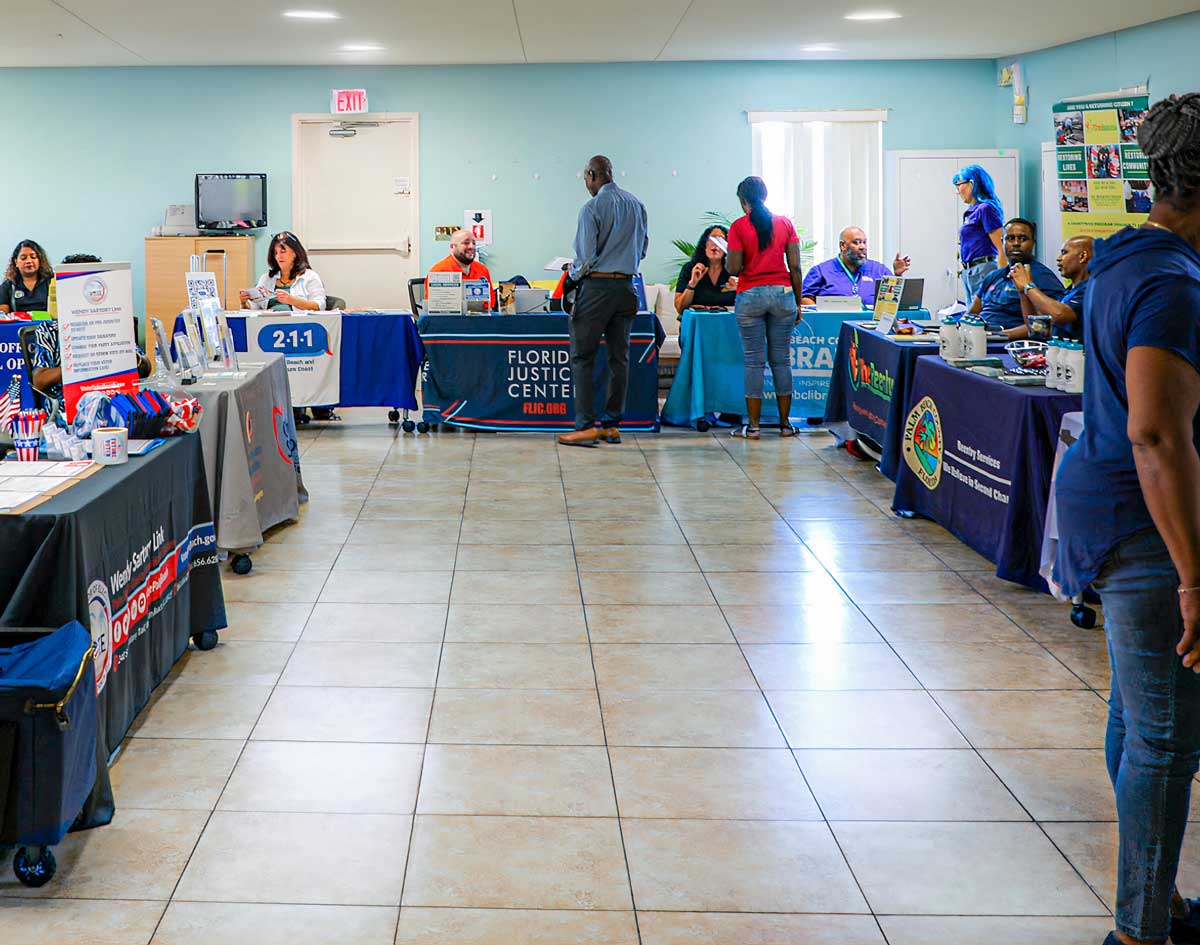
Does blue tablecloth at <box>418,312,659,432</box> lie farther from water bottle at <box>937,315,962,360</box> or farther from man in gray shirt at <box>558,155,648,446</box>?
water bottle at <box>937,315,962,360</box>

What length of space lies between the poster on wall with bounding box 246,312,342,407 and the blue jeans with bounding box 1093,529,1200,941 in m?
6.56

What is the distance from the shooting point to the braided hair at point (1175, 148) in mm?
1994

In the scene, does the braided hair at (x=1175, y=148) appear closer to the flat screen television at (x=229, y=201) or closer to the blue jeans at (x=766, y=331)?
the blue jeans at (x=766, y=331)

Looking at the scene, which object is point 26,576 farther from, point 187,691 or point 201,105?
point 201,105

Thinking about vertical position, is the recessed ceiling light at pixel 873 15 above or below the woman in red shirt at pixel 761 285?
above

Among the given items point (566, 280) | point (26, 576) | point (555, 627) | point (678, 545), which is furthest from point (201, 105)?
point (26, 576)

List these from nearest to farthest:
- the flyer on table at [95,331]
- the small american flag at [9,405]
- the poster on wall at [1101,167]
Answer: the flyer on table at [95,331] < the small american flag at [9,405] < the poster on wall at [1101,167]

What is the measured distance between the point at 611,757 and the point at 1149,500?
1566 mm

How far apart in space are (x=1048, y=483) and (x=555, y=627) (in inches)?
68.3

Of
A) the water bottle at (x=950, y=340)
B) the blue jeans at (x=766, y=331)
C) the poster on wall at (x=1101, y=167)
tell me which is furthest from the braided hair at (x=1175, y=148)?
the poster on wall at (x=1101, y=167)

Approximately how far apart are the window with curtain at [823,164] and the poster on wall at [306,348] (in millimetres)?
4816

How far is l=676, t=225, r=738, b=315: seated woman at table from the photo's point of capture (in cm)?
834

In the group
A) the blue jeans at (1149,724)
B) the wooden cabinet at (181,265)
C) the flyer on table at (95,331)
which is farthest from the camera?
the wooden cabinet at (181,265)

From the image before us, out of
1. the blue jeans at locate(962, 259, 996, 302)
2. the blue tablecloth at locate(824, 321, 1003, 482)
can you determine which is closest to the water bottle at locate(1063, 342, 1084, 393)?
the blue tablecloth at locate(824, 321, 1003, 482)
